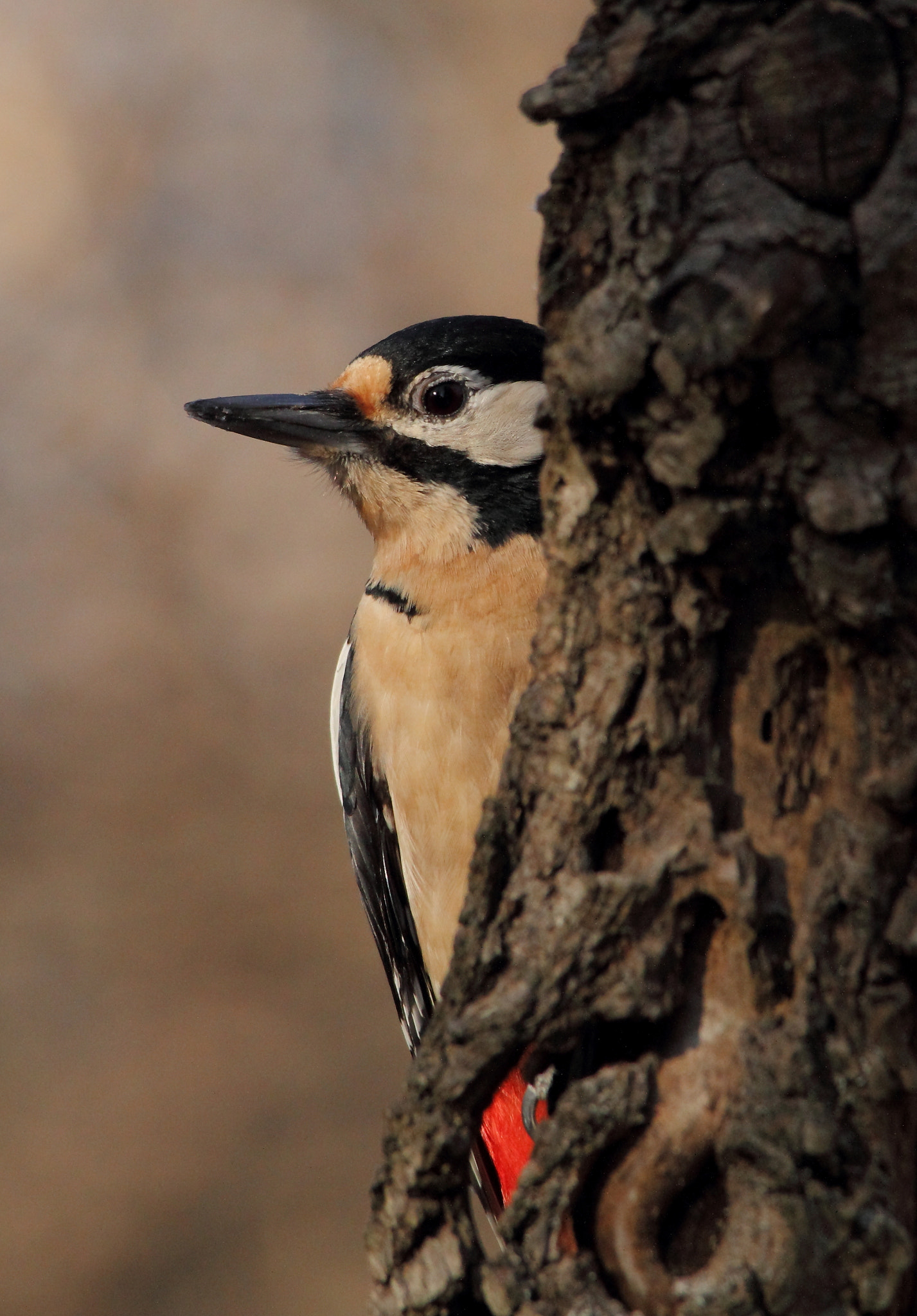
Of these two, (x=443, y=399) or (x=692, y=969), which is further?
(x=443, y=399)

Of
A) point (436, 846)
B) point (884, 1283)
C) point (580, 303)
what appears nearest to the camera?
point (884, 1283)

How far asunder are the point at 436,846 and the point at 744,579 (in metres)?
1.61

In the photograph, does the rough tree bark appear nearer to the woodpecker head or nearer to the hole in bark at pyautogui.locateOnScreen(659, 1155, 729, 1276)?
the hole in bark at pyautogui.locateOnScreen(659, 1155, 729, 1276)

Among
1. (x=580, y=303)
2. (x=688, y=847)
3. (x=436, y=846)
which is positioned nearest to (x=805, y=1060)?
(x=688, y=847)

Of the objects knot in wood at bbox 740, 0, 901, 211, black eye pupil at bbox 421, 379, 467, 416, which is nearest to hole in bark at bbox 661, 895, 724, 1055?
knot in wood at bbox 740, 0, 901, 211

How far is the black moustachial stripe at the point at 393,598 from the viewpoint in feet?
9.27

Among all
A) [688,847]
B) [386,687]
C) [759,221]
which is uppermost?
[386,687]

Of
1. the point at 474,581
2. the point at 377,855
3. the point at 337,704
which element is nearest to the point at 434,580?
the point at 474,581

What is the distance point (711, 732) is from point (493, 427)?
174 centimetres

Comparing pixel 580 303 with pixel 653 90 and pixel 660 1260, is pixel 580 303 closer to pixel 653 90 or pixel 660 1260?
pixel 653 90

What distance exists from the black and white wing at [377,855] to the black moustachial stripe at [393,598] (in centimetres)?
21

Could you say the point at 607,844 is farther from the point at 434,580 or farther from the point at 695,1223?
the point at 434,580

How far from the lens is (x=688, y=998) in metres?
1.37

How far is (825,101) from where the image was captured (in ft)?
4.00
